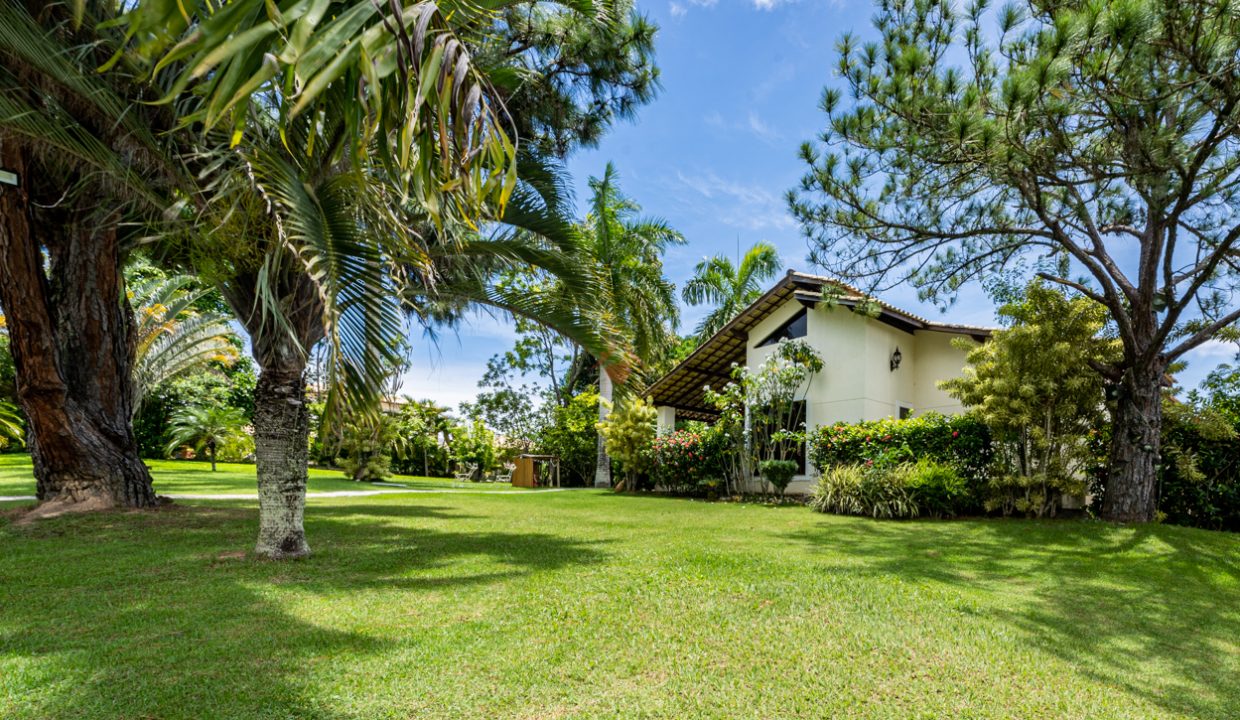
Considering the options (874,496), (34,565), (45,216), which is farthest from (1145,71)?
(45,216)

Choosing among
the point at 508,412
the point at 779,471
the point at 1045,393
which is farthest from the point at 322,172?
the point at 508,412

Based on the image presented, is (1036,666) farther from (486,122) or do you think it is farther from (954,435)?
(954,435)

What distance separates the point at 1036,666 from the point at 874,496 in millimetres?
8517

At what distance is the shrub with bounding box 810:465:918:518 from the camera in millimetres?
11727

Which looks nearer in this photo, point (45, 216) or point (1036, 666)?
point (1036, 666)

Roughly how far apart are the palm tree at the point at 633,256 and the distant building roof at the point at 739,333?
142cm

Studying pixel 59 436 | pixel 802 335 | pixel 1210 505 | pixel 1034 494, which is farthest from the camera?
pixel 802 335

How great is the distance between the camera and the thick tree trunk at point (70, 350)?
27.4 feet

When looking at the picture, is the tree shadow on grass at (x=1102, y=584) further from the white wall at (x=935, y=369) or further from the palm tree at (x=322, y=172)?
the white wall at (x=935, y=369)

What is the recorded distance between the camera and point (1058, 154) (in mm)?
8906

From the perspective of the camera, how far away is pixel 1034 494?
11.2m

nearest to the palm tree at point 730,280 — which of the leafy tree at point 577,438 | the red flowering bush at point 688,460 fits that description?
the leafy tree at point 577,438

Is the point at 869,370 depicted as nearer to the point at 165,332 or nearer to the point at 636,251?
the point at 636,251

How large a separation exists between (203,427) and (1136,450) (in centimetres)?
2923
